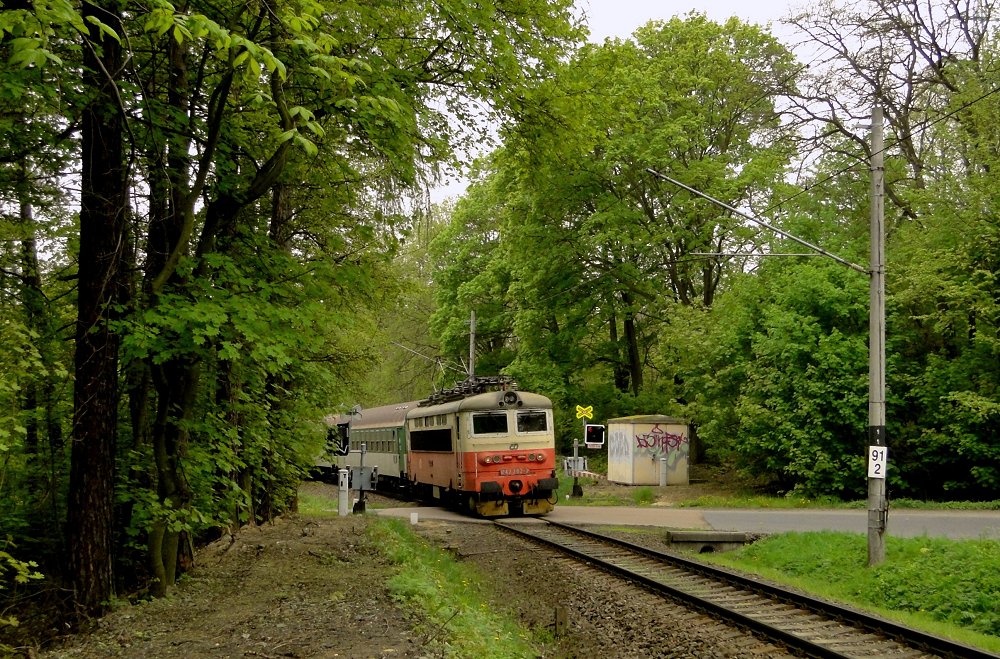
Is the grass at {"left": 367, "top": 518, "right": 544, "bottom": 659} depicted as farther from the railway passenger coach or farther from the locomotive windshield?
the locomotive windshield

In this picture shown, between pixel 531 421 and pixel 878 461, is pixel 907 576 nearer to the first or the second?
pixel 878 461

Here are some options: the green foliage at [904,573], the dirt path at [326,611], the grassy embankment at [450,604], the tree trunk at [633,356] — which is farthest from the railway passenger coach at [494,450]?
the tree trunk at [633,356]

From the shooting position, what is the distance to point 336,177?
11375 millimetres

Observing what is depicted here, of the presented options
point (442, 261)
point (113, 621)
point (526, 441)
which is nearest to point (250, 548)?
point (113, 621)

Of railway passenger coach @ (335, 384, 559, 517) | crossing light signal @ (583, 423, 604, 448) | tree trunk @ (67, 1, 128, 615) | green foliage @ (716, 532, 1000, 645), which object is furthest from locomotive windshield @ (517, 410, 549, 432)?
tree trunk @ (67, 1, 128, 615)

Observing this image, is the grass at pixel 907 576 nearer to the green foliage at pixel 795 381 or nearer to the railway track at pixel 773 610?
the railway track at pixel 773 610

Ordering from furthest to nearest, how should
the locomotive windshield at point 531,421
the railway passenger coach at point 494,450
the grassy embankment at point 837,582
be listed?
the locomotive windshield at point 531,421
the railway passenger coach at point 494,450
the grassy embankment at point 837,582

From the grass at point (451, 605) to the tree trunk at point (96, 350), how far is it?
2.99 m

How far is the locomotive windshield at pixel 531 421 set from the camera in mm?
21297

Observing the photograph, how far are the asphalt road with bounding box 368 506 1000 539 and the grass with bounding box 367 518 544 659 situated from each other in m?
6.03

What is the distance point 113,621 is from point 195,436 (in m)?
2.67

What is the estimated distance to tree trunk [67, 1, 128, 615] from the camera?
8.19m

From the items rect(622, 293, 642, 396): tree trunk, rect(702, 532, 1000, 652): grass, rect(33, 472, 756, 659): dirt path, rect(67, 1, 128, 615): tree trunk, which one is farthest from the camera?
rect(622, 293, 642, 396): tree trunk

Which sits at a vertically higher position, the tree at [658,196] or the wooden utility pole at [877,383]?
the tree at [658,196]
